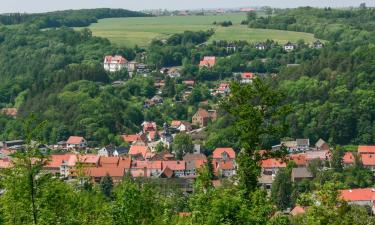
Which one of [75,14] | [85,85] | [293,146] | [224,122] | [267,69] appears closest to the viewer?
[293,146]

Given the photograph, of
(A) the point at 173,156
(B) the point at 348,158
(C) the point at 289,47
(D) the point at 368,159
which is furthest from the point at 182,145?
(C) the point at 289,47

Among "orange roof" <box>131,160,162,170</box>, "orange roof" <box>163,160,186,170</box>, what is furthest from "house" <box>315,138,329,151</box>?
"orange roof" <box>131,160,162,170</box>

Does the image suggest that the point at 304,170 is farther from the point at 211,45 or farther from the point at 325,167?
the point at 211,45

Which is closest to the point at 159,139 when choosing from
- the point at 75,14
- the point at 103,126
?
the point at 103,126

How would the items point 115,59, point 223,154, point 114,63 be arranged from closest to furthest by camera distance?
point 223,154 → point 114,63 → point 115,59

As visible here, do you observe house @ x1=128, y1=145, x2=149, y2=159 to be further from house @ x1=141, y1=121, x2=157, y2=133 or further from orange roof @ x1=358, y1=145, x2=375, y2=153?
orange roof @ x1=358, y1=145, x2=375, y2=153

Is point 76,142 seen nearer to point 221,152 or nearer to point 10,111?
point 221,152
